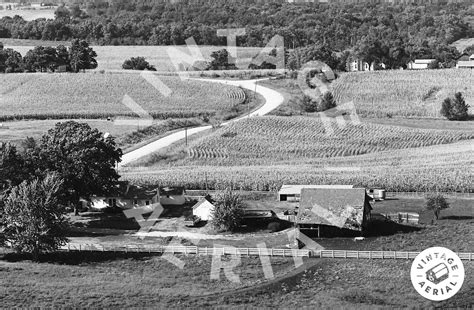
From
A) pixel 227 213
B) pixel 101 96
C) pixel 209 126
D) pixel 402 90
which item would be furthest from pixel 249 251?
pixel 101 96

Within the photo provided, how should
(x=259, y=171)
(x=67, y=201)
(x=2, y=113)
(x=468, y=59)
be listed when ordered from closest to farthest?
(x=67, y=201) → (x=259, y=171) → (x=2, y=113) → (x=468, y=59)

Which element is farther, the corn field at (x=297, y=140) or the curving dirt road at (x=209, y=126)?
the curving dirt road at (x=209, y=126)

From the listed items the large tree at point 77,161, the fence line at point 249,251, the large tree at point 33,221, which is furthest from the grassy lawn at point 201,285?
the large tree at point 77,161

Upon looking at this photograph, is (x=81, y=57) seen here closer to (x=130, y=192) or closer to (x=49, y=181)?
(x=130, y=192)

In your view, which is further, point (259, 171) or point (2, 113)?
point (2, 113)

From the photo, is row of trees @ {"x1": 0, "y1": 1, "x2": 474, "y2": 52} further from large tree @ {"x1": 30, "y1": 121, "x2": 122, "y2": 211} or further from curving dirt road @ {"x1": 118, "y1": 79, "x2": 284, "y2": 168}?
large tree @ {"x1": 30, "y1": 121, "x2": 122, "y2": 211}

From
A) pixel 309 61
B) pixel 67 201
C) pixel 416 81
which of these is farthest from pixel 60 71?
pixel 67 201

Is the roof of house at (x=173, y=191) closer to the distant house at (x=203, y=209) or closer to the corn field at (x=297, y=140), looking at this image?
the distant house at (x=203, y=209)

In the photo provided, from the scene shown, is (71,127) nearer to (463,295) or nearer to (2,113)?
(463,295)
